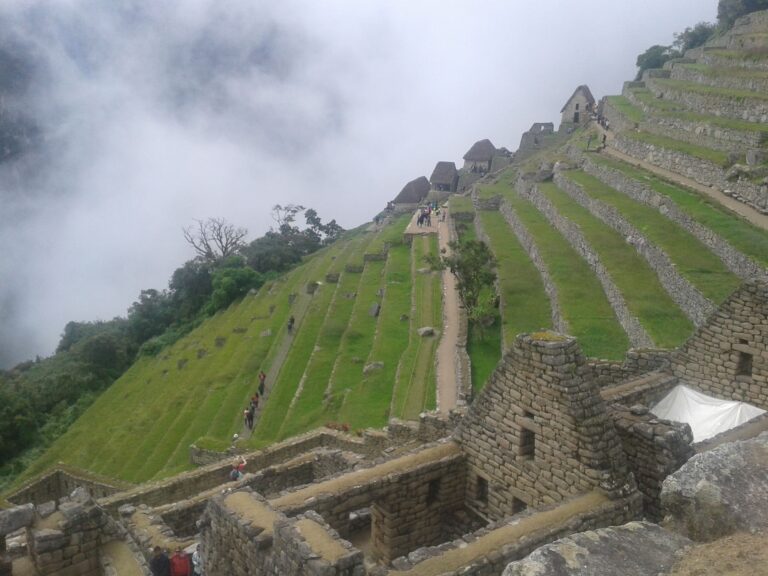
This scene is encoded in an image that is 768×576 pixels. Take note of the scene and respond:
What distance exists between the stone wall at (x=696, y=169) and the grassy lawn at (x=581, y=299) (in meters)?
7.05

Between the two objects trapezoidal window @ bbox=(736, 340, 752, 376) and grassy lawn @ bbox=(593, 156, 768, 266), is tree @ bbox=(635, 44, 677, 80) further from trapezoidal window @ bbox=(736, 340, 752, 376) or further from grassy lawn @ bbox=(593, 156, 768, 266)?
trapezoidal window @ bbox=(736, 340, 752, 376)

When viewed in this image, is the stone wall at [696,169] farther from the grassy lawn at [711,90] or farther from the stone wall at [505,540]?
the stone wall at [505,540]

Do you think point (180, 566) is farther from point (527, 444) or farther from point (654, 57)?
point (654, 57)

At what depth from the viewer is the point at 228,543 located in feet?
23.1

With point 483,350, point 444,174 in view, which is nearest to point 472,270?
point 483,350

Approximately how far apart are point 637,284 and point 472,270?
20.6 ft

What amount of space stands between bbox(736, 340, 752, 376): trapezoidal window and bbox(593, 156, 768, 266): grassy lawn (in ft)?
43.8

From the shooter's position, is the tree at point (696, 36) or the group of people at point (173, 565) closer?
the group of people at point (173, 565)

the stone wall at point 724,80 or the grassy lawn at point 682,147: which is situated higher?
the stone wall at point 724,80

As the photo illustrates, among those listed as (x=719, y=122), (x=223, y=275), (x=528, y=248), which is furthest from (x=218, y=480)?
(x=223, y=275)

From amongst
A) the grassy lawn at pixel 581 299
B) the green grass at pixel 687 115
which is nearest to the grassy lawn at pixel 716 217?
the green grass at pixel 687 115

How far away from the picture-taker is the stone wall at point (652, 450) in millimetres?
7531

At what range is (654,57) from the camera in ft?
228

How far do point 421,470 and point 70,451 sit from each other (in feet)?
96.9
